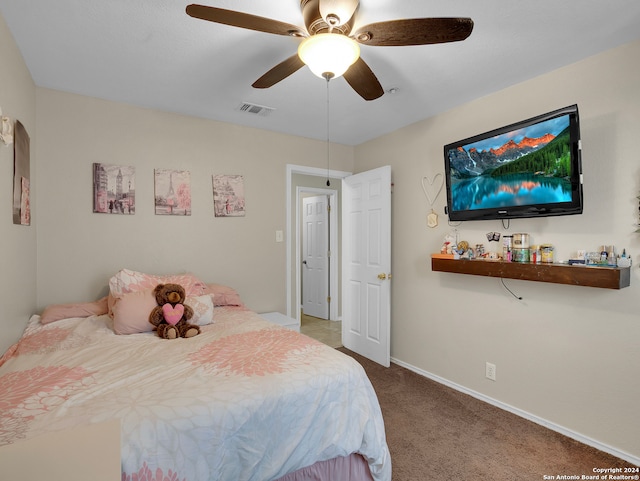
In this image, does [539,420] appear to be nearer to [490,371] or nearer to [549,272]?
[490,371]

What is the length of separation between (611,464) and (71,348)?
10.3 ft

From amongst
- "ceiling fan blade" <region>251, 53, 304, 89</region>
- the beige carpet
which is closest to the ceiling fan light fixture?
"ceiling fan blade" <region>251, 53, 304, 89</region>

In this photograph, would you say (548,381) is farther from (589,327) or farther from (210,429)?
(210,429)

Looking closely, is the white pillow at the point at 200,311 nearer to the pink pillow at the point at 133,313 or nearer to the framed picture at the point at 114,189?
the pink pillow at the point at 133,313

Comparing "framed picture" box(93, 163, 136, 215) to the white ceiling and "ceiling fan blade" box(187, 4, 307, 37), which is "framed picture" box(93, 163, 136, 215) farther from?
"ceiling fan blade" box(187, 4, 307, 37)

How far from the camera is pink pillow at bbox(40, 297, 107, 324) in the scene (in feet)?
7.51

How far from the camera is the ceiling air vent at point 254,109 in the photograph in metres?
2.82

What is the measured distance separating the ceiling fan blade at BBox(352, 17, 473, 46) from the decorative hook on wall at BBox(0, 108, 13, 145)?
178 cm

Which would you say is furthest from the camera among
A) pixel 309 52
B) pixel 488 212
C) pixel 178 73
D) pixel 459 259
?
pixel 459 259

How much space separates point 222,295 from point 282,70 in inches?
75.4

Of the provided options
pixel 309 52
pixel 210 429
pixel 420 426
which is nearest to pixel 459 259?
pixel 420 426

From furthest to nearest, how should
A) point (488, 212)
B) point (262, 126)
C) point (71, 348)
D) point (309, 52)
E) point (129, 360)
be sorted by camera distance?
point (262, 126)
point (488, 212)
point (71, 348)
point (129, 360)
point (309, 52)

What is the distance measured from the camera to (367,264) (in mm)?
3613

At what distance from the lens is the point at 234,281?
10.9 ft
